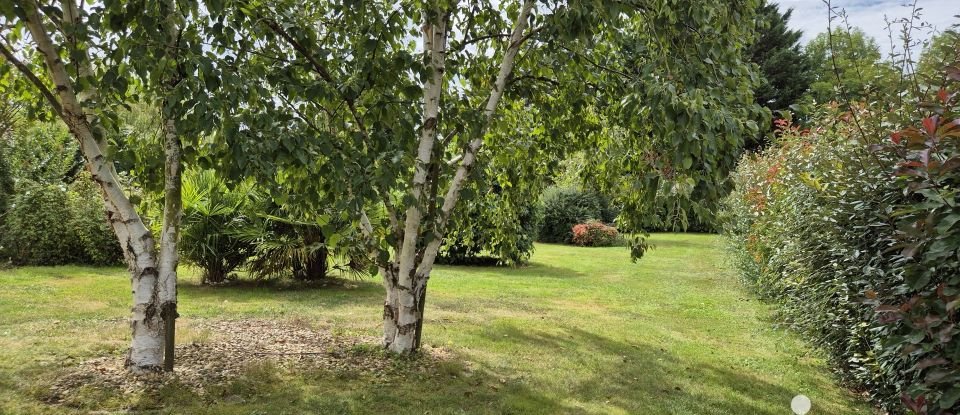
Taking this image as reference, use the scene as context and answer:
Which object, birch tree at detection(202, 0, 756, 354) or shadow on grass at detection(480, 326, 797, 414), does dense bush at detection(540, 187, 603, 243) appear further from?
birch tree at detection(202, 0, 756, 354)

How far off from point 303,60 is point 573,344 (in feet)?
12.3

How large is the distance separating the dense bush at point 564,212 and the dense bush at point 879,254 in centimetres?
1307

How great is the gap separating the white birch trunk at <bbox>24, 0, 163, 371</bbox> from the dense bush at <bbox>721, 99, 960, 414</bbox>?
385 centimetres

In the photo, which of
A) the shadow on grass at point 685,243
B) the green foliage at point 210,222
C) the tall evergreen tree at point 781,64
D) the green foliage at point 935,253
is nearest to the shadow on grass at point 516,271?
the green foliage at point 210,222

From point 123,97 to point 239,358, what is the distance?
2228 millimetres

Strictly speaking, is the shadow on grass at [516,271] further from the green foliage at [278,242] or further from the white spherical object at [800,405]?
the white spherical object at [800,405]

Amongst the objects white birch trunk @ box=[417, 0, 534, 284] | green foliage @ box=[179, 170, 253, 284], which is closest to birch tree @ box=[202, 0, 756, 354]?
white birch trunk @ box=[417, 0, 534, 284]

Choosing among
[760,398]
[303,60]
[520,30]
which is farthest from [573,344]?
[303,60]

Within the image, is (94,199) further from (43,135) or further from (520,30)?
(520,30)

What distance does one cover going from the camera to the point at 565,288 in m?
10.2

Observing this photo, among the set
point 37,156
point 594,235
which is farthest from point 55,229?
point 594,235

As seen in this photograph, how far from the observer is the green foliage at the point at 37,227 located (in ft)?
32.6

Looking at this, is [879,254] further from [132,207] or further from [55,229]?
[55,229]

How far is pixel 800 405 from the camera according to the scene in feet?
14.4
